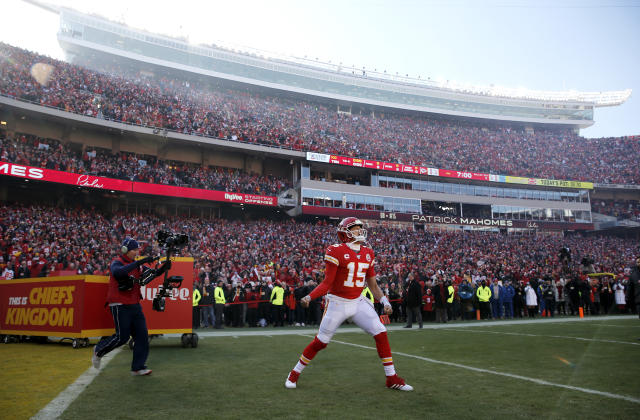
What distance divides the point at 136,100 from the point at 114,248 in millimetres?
17003

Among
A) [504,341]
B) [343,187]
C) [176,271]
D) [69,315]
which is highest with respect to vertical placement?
[343,187]

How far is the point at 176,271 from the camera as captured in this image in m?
9.37

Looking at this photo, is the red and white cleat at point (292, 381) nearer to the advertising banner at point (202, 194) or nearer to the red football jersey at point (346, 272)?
the red football jersey at point (346, 272)

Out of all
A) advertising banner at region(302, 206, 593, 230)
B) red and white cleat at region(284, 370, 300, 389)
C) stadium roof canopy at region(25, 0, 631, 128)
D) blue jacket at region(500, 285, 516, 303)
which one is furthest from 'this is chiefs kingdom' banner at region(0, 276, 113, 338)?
stadium roof canopy at region(25, 0, 631, 128)

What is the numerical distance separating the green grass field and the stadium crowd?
323 inches

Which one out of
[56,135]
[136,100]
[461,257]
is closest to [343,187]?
[461,257]

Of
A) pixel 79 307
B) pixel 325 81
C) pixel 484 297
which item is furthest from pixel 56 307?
pixel 325 81

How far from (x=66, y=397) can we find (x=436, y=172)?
4291 cm

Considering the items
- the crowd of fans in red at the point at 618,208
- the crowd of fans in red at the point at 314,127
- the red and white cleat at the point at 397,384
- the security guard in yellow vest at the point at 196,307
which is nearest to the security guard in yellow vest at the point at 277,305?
the security guard in yellow vest at the point at 196,307

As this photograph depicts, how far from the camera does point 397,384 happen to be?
16.2 ft

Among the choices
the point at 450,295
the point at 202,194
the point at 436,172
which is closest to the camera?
the point at 450,295

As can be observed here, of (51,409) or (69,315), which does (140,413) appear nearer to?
(51,409)

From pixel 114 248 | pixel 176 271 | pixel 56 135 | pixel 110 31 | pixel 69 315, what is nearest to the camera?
pixel 69 315

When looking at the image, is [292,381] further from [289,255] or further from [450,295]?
[289,255]
